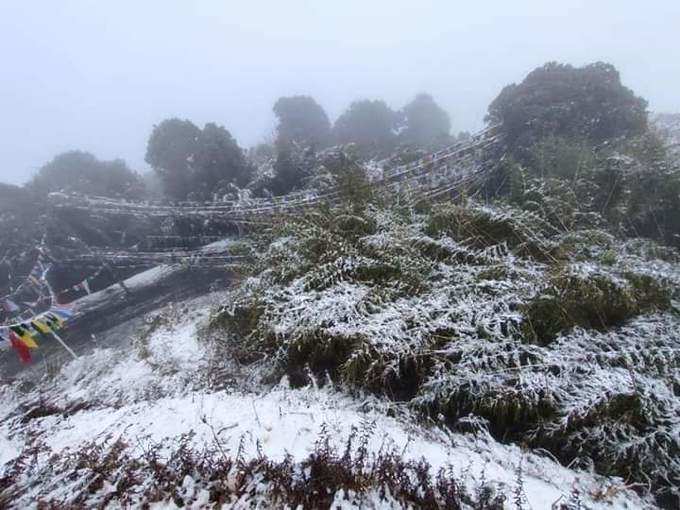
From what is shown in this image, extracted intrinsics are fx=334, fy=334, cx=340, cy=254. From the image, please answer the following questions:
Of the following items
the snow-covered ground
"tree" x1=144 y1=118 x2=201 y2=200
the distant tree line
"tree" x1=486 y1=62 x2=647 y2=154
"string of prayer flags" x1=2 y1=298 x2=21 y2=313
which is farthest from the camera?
"tree" x1=144 y1=118 x2=201 y2=200

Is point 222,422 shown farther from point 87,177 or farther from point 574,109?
point 87,177

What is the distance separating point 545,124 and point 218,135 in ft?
30.5

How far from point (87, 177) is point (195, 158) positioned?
4.33m

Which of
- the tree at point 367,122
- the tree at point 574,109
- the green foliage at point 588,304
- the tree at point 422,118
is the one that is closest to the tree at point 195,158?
the tree at point 367,122

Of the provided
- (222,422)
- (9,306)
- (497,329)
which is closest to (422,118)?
(497,329)

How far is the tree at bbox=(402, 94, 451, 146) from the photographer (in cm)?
1839

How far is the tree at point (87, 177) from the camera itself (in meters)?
11.4

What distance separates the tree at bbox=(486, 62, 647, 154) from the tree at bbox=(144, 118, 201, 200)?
938cm

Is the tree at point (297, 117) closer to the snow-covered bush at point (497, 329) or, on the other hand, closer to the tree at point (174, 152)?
the tree at point (174, 152)

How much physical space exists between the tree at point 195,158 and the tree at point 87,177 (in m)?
1.70

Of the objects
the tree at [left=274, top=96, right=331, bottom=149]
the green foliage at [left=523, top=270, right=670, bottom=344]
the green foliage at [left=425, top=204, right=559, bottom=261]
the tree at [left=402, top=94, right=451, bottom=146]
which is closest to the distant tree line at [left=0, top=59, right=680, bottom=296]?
the green foliage at [left=425, top=204, right=559, bottom=261]

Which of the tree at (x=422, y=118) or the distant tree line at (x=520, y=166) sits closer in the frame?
Result: the distant tree line at (x=520, y=166)

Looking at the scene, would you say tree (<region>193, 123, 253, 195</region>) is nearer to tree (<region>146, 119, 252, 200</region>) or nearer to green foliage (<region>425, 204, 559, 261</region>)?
tree (<region>146, 119, 252, 200</region>)

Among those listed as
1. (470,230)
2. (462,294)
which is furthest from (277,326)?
(470,230)
